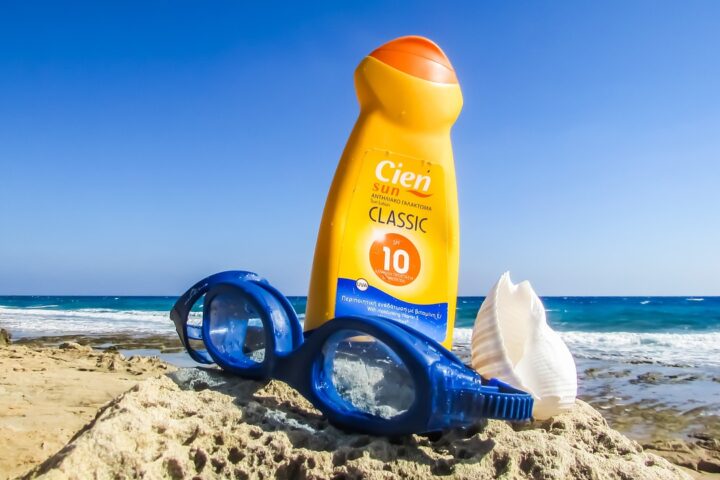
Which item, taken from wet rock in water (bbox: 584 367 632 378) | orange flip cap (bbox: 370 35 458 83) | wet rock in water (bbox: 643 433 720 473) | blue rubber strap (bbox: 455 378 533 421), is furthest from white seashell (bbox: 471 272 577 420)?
wet rock in water (bbox: 584 367 632 378)

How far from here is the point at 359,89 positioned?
2.59 meters

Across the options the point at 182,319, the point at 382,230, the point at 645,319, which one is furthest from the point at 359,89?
the point at 645,319

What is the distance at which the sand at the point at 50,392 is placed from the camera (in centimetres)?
230

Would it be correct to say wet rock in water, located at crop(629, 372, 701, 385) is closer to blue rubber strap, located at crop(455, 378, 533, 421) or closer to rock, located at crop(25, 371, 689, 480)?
rock, located at crop(25, 371, 689, 480)

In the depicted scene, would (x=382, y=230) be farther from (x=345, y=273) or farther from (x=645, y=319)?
(x=645, y=319)

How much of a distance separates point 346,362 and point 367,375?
6cm

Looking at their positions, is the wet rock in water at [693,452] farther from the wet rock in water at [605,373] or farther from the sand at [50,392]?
the sand at [50,392]

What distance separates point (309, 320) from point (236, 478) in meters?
1.09

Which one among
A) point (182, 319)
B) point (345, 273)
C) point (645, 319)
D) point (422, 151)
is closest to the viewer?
point (182, 319)

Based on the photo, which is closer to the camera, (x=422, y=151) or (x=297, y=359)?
(x=297, y=359)

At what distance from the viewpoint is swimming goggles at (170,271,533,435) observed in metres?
1.26

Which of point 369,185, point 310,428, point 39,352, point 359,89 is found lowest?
point 39,352

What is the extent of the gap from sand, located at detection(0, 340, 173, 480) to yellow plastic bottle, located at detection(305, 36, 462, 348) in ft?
3.72

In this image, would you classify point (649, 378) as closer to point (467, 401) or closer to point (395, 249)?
point (395, 249)
